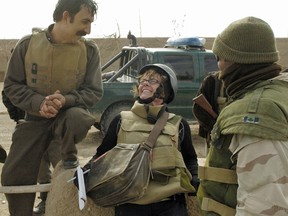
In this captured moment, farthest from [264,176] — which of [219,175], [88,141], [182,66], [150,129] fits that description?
[88,141]

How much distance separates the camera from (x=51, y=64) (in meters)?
3.05

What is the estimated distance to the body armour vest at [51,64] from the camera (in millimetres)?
3043

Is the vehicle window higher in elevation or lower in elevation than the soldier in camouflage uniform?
lower

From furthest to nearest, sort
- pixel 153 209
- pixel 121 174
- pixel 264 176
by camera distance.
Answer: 1. pixel 153 209
2. pixel 121 174
3. pixel 264 176

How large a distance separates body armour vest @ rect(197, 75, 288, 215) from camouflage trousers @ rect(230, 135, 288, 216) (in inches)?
1.5

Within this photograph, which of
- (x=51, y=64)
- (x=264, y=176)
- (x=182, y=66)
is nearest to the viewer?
(x=264, y=176)

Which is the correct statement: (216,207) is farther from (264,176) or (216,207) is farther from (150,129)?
(150,129)

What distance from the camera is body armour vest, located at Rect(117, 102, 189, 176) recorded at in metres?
2.59

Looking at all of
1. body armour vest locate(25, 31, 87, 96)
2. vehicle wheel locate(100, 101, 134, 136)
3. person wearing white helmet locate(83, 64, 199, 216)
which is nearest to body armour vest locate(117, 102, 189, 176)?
person wearing white helmet locate(83, 64, 199, 216)

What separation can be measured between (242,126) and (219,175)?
266 millimetres

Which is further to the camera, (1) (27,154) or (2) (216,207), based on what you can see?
(1) (27,154)

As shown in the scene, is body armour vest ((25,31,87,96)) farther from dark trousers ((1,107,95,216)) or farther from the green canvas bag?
the green canvas bag

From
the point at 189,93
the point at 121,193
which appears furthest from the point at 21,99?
the point at 189,93

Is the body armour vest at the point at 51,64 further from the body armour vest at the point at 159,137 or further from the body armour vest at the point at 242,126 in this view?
the body armour vest at the point at 242,126
